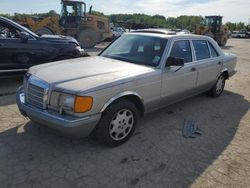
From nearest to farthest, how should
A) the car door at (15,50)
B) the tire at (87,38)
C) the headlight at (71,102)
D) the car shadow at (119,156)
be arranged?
1. the car shadow at (119,156)
2. the headlight at (71,102)
3. the car door at (15,50)
4. the tire at (87,38)

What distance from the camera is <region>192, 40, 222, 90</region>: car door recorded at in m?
5.44

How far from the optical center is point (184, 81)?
498cm

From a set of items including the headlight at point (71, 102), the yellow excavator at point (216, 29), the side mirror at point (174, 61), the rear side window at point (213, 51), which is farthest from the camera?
the yellow excavator at point (216, 29)

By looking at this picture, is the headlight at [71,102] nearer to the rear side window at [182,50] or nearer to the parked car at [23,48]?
the rear side window at [182,50]

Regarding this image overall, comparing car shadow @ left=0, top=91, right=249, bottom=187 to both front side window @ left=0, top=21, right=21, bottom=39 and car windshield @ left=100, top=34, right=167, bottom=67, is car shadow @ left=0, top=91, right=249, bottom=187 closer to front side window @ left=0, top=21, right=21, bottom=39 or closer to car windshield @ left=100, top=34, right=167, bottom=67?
car windshield @ left=100, top=34, right=167, bottom=67

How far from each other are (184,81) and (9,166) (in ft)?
10.8

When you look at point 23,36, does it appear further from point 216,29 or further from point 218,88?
point 216,29

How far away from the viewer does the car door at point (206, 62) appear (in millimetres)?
5441

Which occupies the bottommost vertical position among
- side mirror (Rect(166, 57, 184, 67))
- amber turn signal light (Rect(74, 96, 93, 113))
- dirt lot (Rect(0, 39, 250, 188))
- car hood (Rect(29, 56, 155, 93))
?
dirt lot (Rect(0, 39, 250, 188))

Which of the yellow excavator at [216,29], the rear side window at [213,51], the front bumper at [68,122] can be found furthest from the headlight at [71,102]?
the yellow excavator at [216,29]

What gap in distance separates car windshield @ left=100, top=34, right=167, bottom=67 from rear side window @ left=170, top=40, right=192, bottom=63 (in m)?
0.24

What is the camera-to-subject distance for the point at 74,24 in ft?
56.9

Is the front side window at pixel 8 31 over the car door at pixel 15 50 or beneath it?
over

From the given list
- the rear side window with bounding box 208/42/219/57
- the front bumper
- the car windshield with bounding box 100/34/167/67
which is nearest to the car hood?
the car windshield with bounding box 100/34/167/67
